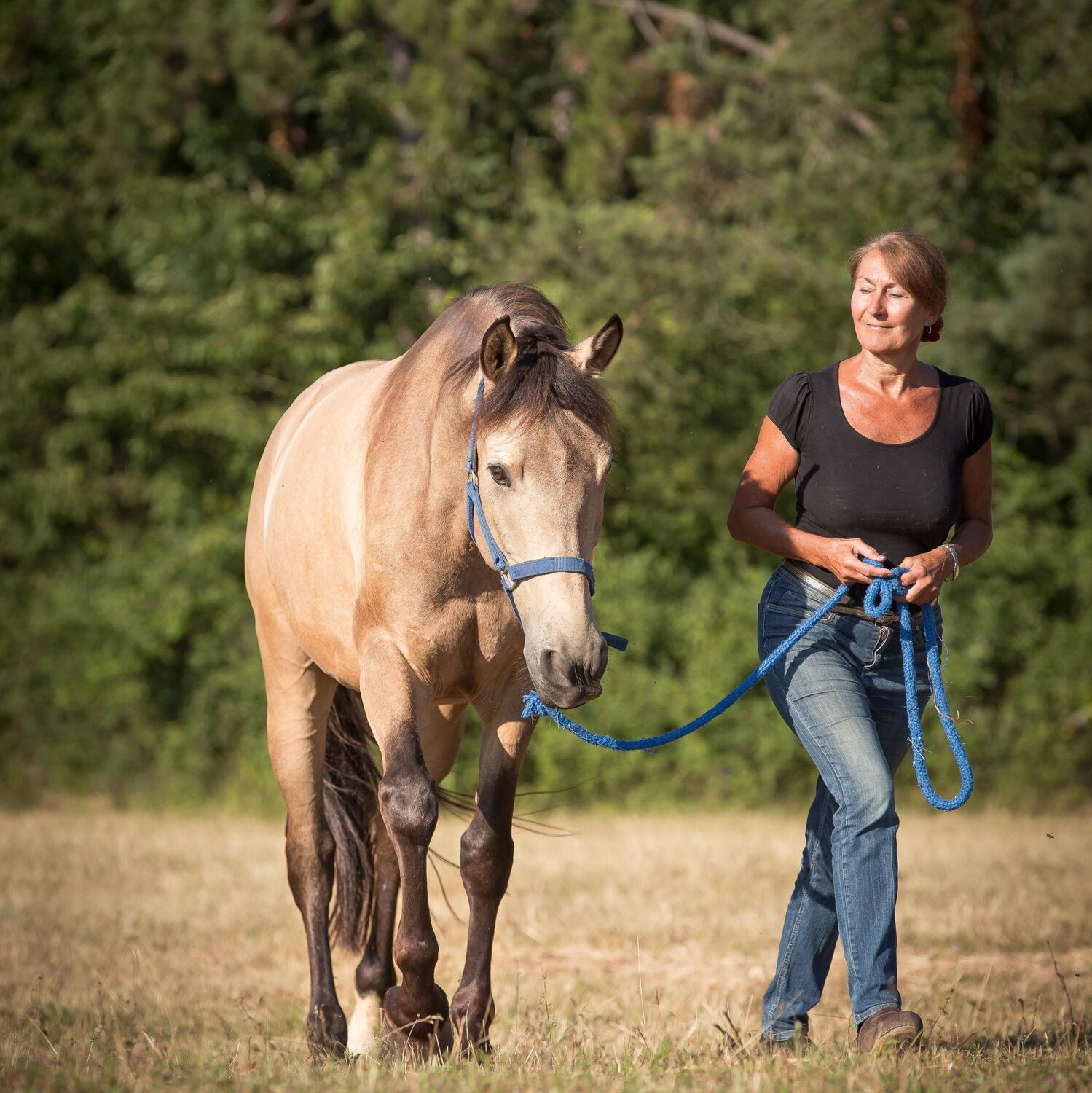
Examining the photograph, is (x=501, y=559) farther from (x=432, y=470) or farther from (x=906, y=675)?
(x=906, y=675)

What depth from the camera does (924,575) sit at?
3516mm

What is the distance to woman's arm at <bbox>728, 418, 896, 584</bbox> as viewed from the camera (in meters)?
3.57

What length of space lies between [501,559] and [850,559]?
964mm

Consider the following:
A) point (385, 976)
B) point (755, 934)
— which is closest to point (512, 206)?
point (755, 934)

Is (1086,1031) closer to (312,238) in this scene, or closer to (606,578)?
(606,578)

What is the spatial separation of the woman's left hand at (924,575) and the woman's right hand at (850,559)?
0.20 feet

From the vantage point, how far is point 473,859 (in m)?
4.04

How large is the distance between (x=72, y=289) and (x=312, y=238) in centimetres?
256

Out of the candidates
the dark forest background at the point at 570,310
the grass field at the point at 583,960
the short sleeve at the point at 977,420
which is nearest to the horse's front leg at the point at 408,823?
the grass field at the point at 583,960

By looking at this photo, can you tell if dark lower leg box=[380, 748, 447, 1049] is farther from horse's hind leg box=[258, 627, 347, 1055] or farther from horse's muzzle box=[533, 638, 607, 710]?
horse's hind leg box=[258, 627, 347, 1055]

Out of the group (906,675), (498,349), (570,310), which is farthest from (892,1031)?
(570,310)

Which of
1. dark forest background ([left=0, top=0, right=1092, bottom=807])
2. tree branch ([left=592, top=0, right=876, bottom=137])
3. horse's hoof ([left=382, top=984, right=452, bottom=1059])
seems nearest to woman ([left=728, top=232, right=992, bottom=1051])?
horse's hoof ([left=382, top=984, right=452, bottom=1059])

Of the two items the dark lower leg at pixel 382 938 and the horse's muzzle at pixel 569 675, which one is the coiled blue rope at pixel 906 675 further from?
the dark lower leg at pixel 382 938

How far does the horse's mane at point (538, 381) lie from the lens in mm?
3453
